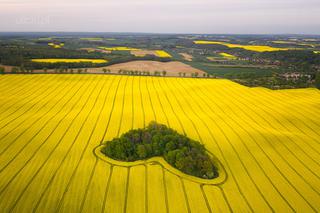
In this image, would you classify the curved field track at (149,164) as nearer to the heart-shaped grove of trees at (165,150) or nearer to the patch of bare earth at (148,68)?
the heart-shaped grove of trees at (165,150)

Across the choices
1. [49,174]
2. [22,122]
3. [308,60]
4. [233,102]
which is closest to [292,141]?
[233,102]

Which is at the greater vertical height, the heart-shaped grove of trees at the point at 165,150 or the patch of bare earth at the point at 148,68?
the heart-shaped grove of trees at the point at 165,150

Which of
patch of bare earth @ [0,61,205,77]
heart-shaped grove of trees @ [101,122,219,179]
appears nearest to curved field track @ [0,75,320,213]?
heart-shaped grove of trees @ [101,122,219,179]

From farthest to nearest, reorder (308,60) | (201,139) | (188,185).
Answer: (308,60)
(201,139)
(188,185)

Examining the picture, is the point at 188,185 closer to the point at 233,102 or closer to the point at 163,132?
the point at 163,132

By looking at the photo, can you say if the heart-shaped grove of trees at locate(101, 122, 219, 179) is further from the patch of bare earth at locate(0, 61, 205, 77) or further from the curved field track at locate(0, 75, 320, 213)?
the patch of bare earth at locate(0, 61, 205, 77)

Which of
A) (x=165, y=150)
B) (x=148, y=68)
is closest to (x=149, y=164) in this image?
(x=165, y=150)

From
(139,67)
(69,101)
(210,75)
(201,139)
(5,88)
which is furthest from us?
(139,67)

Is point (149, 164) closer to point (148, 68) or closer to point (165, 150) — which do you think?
point (165, 150)

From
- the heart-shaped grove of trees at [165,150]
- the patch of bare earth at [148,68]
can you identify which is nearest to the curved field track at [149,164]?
the heart-shaped grove of trees at [165,150]
